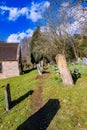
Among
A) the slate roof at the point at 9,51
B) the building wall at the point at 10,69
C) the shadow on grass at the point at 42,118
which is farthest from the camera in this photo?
the slate roof at the point at 9,51

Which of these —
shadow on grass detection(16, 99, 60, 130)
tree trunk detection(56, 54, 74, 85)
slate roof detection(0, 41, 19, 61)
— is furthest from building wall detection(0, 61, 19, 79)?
shadow on grass detection(16, 99, 60, 130)

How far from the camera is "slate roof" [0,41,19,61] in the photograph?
35438 mm

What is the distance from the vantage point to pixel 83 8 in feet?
50.8

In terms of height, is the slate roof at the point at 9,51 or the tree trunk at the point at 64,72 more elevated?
the slate roof at the point at 9,51

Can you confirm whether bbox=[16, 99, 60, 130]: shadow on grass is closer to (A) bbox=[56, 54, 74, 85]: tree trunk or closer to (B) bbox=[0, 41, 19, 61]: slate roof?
(A) bbox=[56, 54, 74, 85]: tree trunk

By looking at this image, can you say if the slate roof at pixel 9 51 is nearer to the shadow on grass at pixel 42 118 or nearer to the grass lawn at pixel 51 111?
the grass lawn at pixel 51 111

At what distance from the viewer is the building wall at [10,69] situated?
35.1 meters

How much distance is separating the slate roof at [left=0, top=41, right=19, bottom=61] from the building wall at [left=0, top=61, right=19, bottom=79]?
0.72m

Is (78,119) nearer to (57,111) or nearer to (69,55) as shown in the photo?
(57,111)

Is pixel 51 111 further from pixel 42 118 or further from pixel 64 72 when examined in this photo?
pixel 64 72

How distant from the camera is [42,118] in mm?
9812

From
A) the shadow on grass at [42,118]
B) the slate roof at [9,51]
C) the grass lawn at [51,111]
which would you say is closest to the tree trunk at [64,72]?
the grass lawn at [51,111]

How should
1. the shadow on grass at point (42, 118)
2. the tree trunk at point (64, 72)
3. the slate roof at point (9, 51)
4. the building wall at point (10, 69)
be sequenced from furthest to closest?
the slate roof at point (9, 51), the building wall at point (10, 69), the tree trunk at point (64, 72), the shadow on grass at point (42, 118)

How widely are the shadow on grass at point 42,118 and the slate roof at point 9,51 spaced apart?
24.5 metres
